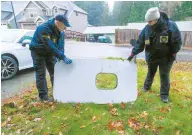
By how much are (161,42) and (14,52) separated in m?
4.19

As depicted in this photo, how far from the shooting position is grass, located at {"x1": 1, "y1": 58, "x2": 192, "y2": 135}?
3.11 meters

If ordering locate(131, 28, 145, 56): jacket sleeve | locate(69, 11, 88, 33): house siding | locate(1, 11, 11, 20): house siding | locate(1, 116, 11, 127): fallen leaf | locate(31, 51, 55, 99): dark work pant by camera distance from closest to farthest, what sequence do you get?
locate(1, 116, 11, 127): fallen leaf
locate(31, 51, 55, 99): dark work pant
locate(131, 28, 145, 56): jacket sleeve
locate(1, 11, 11, 20): house siding
locate(69, 11, 88, 33): house siding

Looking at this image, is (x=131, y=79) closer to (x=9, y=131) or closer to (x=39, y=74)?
(x=39, y=74)

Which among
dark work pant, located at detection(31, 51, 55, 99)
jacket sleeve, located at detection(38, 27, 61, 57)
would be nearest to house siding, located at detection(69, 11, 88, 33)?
dark work pant, located at detection(31, 51, 55, 99)

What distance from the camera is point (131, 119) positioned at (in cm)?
339

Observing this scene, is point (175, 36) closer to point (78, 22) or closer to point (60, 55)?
point (60, 55)

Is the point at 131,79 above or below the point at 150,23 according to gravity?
below

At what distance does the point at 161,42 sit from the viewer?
11.8ft

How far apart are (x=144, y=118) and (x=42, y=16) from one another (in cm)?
3622

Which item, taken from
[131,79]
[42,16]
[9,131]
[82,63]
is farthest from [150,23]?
[42,16]

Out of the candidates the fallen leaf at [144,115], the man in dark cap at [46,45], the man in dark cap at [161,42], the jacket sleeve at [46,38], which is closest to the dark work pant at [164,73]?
the man in dark cap at [161,42]

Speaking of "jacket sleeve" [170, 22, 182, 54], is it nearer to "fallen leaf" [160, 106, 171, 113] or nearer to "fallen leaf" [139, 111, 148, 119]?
"fallen leaf" [160, 106, 171, 113]

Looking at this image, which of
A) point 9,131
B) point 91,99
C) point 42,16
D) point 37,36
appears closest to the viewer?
point 9,131

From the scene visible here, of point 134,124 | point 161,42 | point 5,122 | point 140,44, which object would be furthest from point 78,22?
point 134,124
